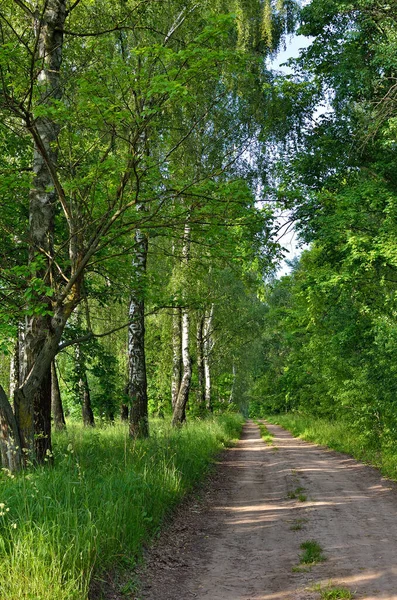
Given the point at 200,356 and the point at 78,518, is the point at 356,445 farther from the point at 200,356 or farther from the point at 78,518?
the point at 78,518

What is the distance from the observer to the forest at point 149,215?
6.00 meters

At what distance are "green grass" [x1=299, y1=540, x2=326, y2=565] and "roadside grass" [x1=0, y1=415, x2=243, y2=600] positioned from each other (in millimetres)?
1767

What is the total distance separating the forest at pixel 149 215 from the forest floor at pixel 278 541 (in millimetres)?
497

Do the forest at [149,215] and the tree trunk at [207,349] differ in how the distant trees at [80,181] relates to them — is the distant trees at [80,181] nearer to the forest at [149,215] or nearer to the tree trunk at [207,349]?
the forest at [149,215]

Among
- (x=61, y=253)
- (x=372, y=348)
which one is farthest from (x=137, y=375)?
(x=372, y=348)

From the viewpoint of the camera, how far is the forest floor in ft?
16.9

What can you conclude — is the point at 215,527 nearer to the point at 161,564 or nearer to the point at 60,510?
the point at 161,564

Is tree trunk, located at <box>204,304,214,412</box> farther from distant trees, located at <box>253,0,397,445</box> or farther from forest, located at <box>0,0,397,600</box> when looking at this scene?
distant trees, located at <box>253,0,397,445</box>

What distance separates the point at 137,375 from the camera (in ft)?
41.9

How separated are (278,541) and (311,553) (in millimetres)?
830

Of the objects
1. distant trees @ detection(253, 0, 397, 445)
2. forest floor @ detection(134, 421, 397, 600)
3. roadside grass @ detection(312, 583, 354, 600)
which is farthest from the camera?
distant trees @ detection(253, 0, 397, 445)

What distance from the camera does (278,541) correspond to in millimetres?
6895

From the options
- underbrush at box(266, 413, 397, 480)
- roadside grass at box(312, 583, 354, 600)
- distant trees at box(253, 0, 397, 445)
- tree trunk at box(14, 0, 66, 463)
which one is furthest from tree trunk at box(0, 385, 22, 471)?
underbrush at box(266, 413, 397, 480)

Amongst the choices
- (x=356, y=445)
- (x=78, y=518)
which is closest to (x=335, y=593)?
(x=78, y=518)
